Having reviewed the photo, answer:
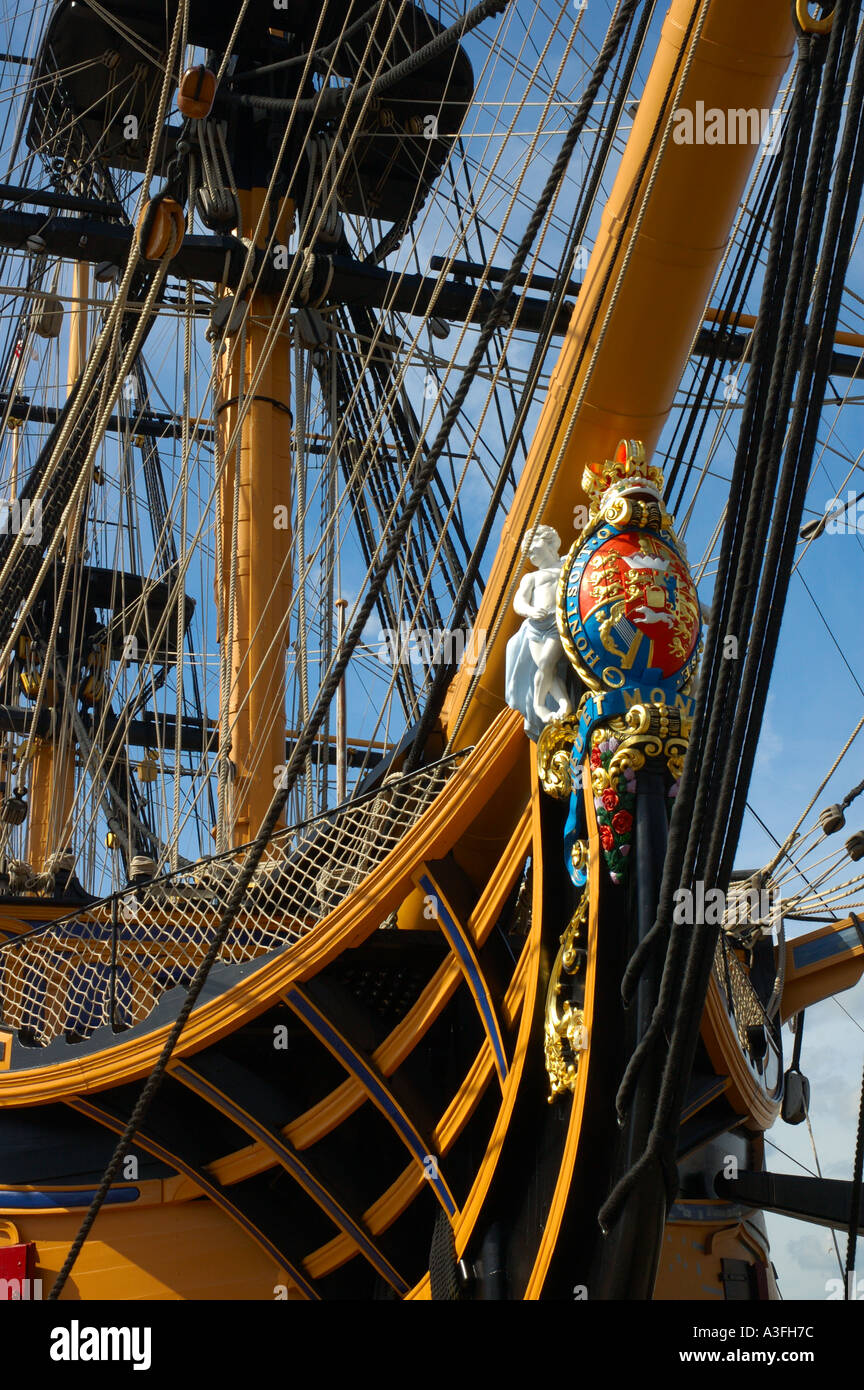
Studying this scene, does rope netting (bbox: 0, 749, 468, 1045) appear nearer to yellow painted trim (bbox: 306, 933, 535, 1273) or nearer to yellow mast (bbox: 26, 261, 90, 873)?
yellow painted trim (bbox: 306, 933, 535, 1273)

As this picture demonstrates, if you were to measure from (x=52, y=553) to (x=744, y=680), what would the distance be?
5906 mm

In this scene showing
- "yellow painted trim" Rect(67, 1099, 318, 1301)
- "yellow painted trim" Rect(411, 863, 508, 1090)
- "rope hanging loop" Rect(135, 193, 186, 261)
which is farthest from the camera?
"rope hanging loop" Rect(135, 193, 186, 261)

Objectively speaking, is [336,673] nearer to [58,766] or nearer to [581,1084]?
[581,1084]

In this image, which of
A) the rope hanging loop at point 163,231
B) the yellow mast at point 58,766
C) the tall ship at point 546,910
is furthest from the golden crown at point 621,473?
the yellow mast at point 58,766

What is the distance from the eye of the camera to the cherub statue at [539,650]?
15.5ft

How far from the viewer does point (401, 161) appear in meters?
13.8

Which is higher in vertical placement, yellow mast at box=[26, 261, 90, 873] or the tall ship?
yellow mast at box=[26, 261, 90, 873]

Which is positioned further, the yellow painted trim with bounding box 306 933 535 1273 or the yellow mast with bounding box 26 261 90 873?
the yellow mast with bounding box 26 261 90 873

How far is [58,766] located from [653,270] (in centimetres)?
1063

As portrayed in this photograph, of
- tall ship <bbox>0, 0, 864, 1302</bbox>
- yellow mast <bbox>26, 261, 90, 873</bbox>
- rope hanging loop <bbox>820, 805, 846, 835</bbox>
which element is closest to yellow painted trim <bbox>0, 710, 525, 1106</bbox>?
tall ship <bbox>0, 0, 864, 1302</bbox>

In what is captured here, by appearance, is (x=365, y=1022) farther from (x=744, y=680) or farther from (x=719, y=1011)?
(x=744, y=680)

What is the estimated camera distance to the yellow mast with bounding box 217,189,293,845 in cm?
988

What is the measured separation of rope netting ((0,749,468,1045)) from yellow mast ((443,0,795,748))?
2.29ft

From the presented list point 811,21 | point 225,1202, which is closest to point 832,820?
point 225,1202
